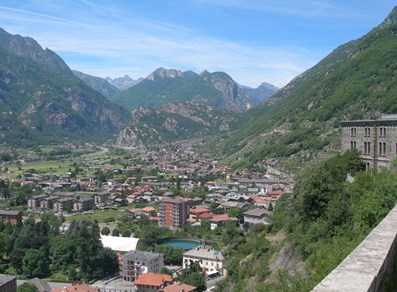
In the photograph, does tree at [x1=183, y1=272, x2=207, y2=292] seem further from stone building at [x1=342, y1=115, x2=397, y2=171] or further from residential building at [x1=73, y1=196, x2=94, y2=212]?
residential building at [x1=73, y1=196, x2=94, y2=212]

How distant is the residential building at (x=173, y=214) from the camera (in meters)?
54.8

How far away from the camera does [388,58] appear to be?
299 ft

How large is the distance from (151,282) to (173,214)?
72.7 feet

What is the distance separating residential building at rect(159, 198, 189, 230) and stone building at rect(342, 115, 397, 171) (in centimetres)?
3455

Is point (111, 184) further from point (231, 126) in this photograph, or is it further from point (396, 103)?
point (231, 126)

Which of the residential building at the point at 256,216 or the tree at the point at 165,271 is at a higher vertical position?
the residential building at the point at 256,216

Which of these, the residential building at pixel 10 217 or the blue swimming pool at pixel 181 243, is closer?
the blue swimming pool at pixel 181 243

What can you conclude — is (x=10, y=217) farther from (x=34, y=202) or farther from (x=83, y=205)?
(x=34, y=202)

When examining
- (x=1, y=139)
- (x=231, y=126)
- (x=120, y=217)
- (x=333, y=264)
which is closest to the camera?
(x=333, y=264)

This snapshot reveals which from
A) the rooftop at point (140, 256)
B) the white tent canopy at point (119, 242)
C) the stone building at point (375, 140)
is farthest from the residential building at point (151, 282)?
the stone building at point (375, 140)

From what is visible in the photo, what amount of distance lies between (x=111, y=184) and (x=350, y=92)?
4877 centimetres

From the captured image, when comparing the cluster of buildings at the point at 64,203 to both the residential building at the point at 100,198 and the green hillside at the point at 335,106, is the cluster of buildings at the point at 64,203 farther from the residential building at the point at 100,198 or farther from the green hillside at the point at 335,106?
the green hillside at the point at 335,106

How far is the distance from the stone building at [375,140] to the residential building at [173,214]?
3455 centimetres

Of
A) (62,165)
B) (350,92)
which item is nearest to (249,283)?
(350,92)
